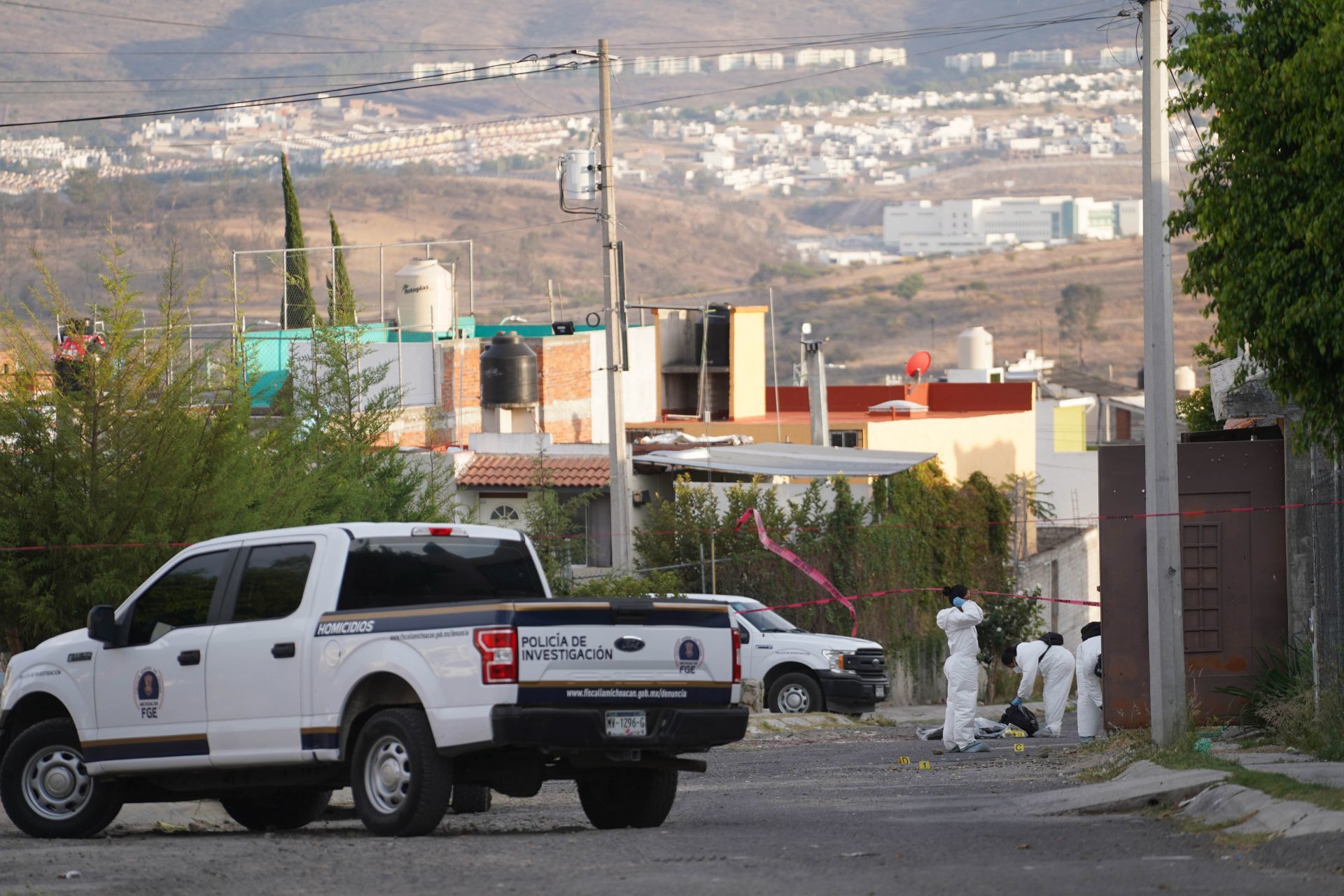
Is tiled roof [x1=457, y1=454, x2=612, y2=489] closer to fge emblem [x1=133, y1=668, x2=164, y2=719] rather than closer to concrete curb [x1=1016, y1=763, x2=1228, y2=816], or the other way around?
concrete curb [x1=1016, y1=763, x2=1228, y2=816]

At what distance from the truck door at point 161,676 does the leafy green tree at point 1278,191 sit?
714 cm

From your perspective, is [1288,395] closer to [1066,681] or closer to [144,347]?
[1066,681]

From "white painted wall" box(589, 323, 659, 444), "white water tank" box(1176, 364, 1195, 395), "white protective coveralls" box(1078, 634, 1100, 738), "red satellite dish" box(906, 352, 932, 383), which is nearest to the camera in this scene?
"white protective coveralls" box(1078, 634, 1100, 738)

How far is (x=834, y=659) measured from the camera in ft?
84.4

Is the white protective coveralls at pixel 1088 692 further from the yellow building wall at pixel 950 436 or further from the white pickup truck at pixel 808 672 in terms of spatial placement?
the yellow building wall at pixel 950 436

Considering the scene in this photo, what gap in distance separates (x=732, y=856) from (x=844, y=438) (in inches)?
Result: 1531

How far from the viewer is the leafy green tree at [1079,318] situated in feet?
591

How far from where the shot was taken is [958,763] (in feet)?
57.6

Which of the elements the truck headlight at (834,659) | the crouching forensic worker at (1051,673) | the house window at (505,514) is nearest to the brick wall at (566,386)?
the house window at (505,514)

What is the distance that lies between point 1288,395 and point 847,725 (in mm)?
12330

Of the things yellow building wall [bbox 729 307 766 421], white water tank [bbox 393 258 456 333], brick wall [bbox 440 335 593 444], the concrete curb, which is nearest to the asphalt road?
the concrete curb

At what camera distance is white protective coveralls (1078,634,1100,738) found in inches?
770

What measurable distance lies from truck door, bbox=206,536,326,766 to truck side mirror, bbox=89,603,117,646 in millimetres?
807

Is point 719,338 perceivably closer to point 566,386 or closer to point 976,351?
point 566,386
